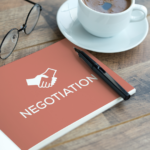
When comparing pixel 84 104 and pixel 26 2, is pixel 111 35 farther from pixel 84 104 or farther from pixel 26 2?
pixel 26 2

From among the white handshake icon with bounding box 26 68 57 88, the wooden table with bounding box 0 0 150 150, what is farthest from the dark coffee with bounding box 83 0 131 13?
the white handshake icon with bounding box 26 68 57 88

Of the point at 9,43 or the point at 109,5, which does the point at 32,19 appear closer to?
the point at 9,43

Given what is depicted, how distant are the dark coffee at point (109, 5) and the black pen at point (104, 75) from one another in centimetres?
15

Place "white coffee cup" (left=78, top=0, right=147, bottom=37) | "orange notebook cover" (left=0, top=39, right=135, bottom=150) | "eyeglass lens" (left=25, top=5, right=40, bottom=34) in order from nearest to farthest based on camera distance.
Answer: "orange notebook cover" (left=0, top=39, right=135, bottom=150) < "white coffee cup" (left=78, top=0, right=147, bottom=37) < "eyeglass lens" (left=25, top=5, right=40, bottom=34)

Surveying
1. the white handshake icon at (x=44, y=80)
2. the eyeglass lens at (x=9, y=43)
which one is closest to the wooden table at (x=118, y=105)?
the eyeglass lens at (x=9, y=43)

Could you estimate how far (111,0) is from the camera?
614mm

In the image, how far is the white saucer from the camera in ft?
1.98

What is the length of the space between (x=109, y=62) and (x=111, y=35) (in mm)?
92

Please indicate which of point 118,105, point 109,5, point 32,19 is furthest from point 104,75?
point 32,19

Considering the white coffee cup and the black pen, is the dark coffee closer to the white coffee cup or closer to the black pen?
the white coffee cup

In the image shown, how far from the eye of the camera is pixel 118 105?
0.51 metres

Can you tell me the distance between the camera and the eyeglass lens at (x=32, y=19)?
66 cm

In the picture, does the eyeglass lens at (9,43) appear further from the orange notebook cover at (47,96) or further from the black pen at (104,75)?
the black pen at (104,75)

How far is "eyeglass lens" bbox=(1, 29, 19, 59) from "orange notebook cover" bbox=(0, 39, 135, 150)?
6 cm
